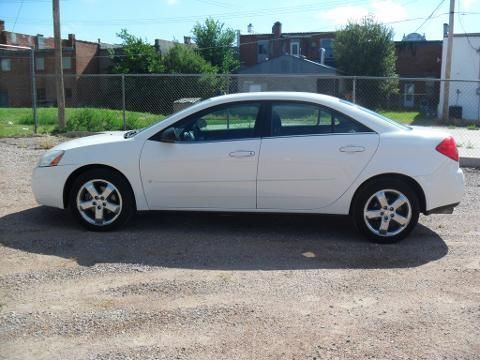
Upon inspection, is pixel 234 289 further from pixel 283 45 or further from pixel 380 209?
pixel 283 45

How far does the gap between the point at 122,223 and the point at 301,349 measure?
3.06 meters

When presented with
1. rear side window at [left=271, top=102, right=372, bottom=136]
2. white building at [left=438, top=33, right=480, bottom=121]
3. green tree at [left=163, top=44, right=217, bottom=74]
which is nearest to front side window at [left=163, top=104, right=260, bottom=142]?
rear side window at [left=271, top=102, right=372, bottom=136]

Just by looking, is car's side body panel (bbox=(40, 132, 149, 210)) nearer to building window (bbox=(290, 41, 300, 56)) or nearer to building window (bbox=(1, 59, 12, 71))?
building window (bbox=(1, 59, 12, 71))

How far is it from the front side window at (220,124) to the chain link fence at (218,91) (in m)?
15.1

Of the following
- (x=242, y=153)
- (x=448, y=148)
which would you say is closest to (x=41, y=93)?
(x=242, y=153)

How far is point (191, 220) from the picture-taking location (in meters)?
6.73

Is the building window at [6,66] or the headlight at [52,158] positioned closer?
the headlight at [52,158]

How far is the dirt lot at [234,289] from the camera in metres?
3.68

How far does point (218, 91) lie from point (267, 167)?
56.1 feet

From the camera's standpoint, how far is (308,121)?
19.8 feet

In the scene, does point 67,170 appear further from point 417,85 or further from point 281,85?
point 417,85

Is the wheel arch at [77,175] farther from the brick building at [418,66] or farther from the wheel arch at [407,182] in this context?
the brick building at [418,66]

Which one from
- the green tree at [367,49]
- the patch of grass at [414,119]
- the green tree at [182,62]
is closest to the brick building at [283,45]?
the green tree at [367,49]

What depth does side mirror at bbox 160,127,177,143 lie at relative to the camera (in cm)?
593
